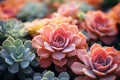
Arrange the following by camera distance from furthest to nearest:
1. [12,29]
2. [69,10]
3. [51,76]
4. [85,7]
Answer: [85,7], [69,10], [12,29], [51,76]

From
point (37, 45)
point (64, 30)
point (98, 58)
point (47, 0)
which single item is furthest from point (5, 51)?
point (47, 0)

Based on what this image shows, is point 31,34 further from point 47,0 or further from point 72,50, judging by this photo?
point 47,0

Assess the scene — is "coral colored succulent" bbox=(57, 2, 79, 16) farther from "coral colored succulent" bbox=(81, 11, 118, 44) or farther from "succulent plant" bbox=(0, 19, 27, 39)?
"succulent plant" bbox=(0, 19, 27, 39)

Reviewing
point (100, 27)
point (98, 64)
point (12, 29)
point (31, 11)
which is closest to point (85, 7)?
point (31, 11)

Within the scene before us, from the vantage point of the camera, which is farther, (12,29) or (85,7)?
(85,7)

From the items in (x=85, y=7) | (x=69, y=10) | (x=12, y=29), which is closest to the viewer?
(x=12, y=29)

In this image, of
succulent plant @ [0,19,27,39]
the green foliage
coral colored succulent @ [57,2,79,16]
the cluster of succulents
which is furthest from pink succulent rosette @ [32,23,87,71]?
the green foliage

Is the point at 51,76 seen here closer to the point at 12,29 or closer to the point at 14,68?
the point at 14,68

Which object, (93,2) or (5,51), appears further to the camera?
(93,2)
